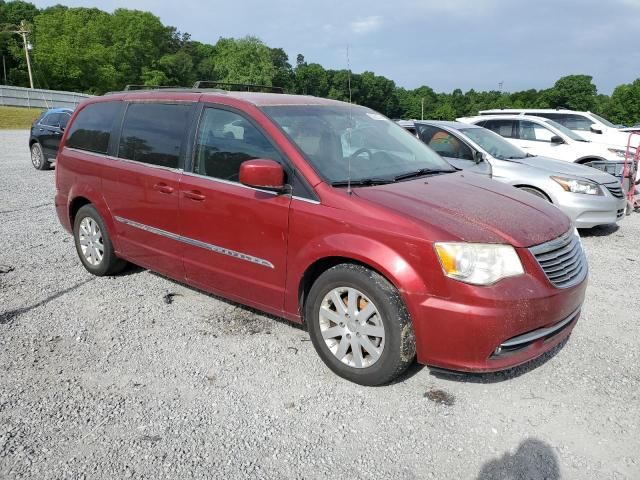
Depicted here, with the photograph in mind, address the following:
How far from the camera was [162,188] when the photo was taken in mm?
4344

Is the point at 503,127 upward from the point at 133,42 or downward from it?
downward

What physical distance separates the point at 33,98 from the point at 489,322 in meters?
49.9

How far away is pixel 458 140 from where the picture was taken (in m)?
8.09

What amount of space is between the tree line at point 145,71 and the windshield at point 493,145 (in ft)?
147

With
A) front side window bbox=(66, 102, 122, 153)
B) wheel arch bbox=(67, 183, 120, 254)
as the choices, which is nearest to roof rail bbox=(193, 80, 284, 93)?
front side window bbox=(66, 102, 122, 153)

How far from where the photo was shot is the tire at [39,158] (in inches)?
516

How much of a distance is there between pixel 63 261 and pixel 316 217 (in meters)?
3.74

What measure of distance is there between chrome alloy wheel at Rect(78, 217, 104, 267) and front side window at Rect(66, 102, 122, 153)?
72cm

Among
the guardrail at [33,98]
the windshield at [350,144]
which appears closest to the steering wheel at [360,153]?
the windshield at [350,144]

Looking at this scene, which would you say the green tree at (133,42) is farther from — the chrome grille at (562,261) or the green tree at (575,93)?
the chrome grille at (562,261)

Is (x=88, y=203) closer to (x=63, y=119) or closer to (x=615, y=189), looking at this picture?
(x=615, y=189)

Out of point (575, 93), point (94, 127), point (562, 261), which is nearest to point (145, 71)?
point (575, 93)

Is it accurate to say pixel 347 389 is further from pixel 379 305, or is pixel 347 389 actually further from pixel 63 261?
pixel 63 261

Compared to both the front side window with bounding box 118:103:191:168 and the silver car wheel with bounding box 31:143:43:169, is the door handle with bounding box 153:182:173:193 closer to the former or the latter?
the front side window with bounding box 118:103:191:168
